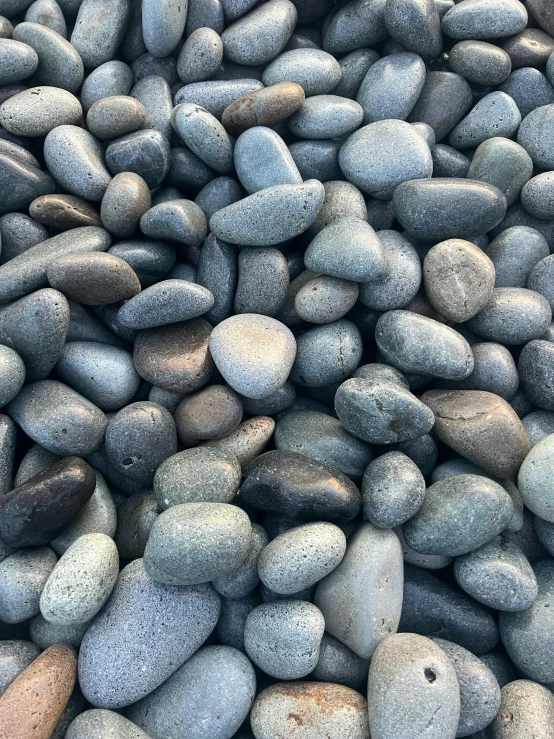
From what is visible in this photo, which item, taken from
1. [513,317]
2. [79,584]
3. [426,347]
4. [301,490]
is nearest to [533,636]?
[301,490]

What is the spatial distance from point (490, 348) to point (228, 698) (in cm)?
136

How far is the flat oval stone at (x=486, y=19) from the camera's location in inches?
87.2

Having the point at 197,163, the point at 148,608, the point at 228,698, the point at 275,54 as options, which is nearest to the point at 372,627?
the point at 228,698

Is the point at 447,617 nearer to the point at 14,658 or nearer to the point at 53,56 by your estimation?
the point at 14,658

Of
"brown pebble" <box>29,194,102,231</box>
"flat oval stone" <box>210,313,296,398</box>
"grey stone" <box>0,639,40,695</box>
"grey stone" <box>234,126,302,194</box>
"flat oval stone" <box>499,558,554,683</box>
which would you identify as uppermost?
"grey stone" <box>234,126,302,194</box>

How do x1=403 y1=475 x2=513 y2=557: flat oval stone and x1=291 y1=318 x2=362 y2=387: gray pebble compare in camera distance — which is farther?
x1=291 y1=318 x2=362 y2=387: gray pebble

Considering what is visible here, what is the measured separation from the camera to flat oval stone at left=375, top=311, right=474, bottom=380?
1794 millimetres

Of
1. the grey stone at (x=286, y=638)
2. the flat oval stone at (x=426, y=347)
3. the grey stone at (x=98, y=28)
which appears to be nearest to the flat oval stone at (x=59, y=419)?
the grey stone at (x=286, y=638)

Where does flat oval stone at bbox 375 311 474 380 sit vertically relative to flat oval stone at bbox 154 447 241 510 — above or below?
above

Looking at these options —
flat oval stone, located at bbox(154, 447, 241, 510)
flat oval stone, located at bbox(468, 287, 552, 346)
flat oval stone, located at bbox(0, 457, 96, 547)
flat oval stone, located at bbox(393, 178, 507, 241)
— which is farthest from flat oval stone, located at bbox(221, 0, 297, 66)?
flat oval stone, located at bbox(0, 457, 96, 547)

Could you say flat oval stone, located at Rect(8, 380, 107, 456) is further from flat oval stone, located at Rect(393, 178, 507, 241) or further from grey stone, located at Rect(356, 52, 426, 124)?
grey stone, located at Rect(356, 52, 426, 124)

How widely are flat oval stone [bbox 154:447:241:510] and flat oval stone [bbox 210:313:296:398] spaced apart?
25 cm

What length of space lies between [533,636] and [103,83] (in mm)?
2495

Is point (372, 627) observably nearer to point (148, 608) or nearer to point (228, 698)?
point (228, 698)
